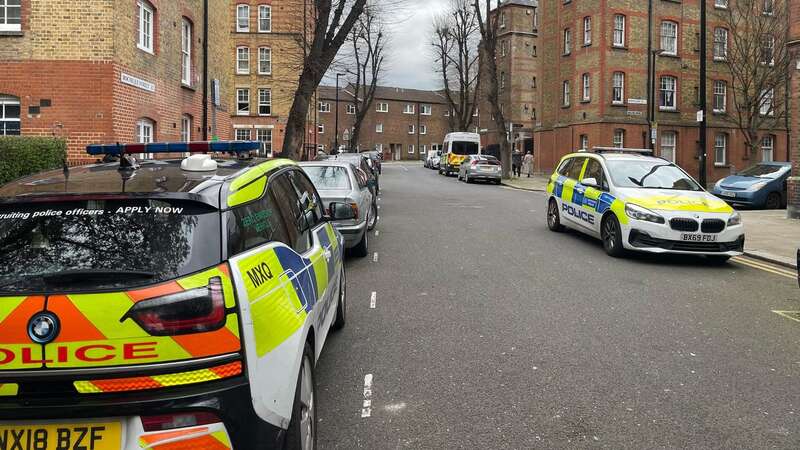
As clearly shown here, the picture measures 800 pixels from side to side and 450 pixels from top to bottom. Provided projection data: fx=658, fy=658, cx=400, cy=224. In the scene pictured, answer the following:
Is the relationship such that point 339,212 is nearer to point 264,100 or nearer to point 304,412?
point 304,412

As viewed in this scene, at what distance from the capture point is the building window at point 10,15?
13.9 meters

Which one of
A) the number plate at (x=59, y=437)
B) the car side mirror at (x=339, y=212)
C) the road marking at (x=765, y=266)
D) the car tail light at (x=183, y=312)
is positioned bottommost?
the road marking at (x=765, y=266)

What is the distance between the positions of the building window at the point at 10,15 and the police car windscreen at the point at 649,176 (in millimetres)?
12437

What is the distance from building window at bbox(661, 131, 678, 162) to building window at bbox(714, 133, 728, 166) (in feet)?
10.6

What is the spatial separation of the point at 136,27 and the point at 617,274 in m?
12.4

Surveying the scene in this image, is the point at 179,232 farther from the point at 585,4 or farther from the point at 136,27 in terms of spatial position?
the point at 585,4

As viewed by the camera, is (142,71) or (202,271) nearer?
(202,271)

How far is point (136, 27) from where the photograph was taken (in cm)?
1548

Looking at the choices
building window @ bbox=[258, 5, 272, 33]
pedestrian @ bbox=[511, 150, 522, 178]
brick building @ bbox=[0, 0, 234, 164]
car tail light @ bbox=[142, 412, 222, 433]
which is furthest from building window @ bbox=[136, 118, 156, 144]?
building window @ bbox=[258, 5, 272, 33]

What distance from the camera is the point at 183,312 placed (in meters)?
2.50

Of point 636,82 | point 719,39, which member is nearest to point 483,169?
point 636,82

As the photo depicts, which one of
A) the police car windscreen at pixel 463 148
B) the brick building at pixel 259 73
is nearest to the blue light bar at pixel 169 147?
the police car windscreen at pixel 463 148

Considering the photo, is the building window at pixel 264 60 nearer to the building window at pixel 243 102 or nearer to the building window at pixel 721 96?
the building window at pixel 243 102

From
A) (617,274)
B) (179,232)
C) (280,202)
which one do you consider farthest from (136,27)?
(179,232)
